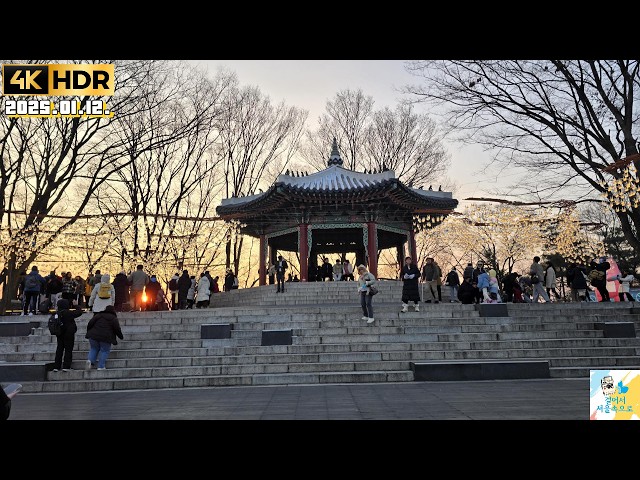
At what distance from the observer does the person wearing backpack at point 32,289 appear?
42.7 ft

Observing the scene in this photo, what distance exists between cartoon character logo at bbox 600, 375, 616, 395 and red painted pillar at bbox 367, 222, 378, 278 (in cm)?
1627

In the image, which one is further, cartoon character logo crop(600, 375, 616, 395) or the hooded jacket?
the hooded jacket

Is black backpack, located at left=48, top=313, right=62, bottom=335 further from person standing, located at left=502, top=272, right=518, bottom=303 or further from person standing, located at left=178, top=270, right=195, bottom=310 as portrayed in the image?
person standing, located at left=502, top=272, right=518, bottom=303

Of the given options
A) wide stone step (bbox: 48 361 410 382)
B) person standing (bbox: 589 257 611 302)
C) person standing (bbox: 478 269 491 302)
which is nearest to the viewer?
wide stone step (bbox: 48 361 410 382)

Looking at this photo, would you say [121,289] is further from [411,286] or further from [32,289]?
[411,286]

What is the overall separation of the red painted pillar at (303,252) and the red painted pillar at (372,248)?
2.87 meters

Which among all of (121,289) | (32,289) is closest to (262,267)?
(121,289)

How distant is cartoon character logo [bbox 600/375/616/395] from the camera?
13.3 feet

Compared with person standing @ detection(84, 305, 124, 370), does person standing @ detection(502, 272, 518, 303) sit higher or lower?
higher

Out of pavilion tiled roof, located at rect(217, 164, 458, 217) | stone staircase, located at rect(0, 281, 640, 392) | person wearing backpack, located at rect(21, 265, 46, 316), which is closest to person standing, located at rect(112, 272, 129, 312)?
person wearing backpack, located at rect(21, 265, 46, 316)

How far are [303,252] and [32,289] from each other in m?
10.7

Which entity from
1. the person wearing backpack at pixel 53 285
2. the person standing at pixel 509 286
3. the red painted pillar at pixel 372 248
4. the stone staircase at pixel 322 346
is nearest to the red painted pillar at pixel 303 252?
the red painted pillar at pixel 372 248

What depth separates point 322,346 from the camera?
9.75m

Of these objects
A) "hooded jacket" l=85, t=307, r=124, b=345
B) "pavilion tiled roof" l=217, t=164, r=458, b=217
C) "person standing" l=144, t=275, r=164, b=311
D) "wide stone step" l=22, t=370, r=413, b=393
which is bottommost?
"wide stone step" l=22, t=370, r=413, b=393
